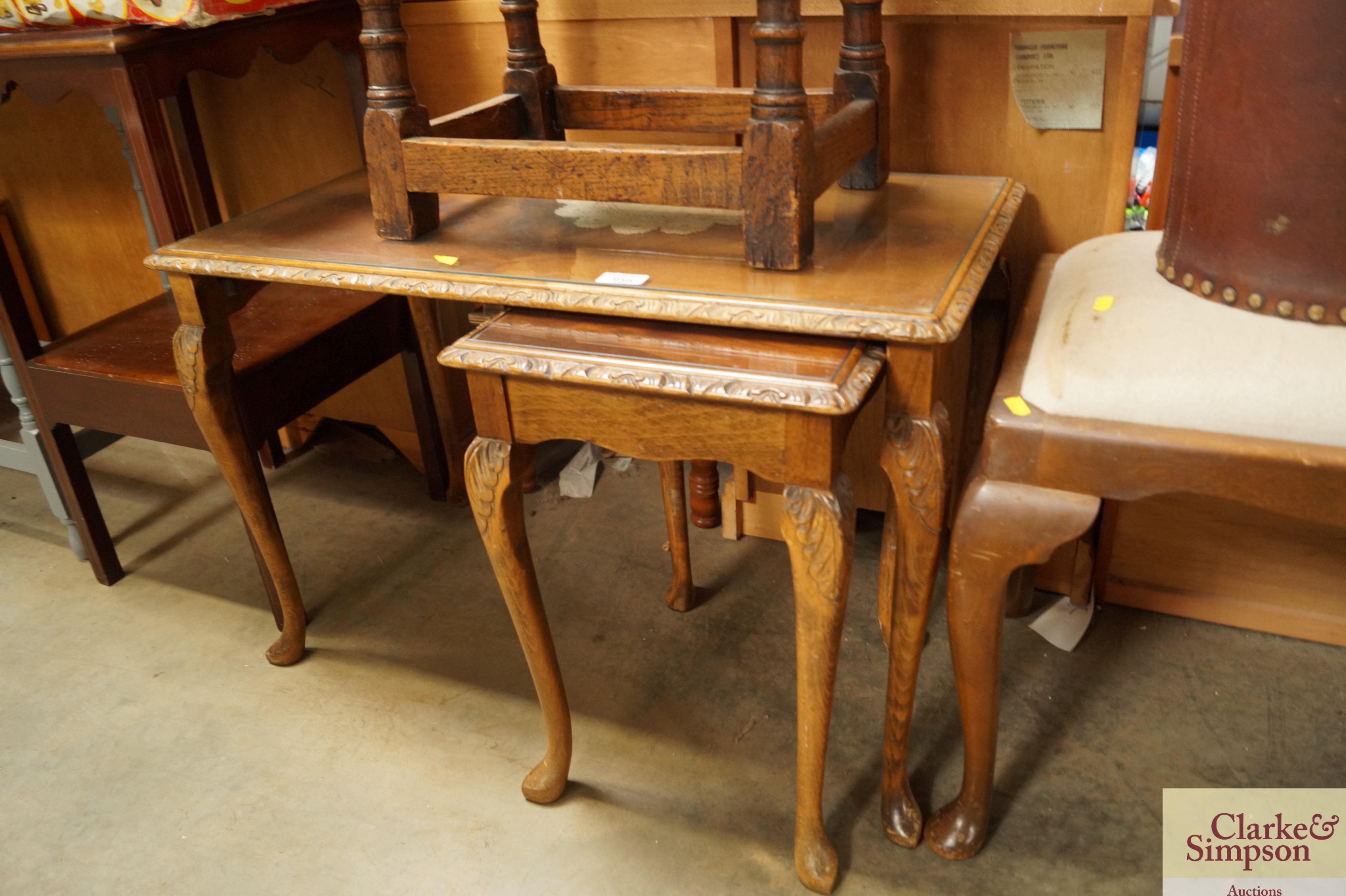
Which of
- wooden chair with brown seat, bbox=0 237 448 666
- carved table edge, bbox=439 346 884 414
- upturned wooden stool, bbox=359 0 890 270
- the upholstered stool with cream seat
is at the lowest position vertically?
wooden chair with brown seat, bbox=0 237 448 666

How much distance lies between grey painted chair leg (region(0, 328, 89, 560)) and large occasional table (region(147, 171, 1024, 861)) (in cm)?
56

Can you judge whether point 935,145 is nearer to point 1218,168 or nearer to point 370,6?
point 1218,168

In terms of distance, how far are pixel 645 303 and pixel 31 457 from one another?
133 centimetres

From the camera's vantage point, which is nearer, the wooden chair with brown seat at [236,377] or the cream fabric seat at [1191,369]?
the cream fabric seat at [1191,369]

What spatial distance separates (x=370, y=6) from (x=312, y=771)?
3.12 feet

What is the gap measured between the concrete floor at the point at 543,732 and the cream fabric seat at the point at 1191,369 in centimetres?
57

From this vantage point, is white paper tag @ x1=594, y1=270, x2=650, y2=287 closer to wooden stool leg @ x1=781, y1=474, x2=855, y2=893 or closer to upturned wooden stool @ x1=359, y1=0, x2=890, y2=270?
upturned wooden stool @ x1=359, y1=0, x2=890, y2=270

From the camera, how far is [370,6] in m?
1.07

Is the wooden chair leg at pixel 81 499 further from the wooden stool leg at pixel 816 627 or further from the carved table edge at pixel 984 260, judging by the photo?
the carved table edge at pixel 984 260

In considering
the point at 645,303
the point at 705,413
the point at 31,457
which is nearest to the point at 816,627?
the point at 705,413

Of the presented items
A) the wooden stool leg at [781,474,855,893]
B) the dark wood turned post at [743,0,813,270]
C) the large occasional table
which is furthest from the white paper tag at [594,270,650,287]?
the wooden stool leg at [781,474,855,893]

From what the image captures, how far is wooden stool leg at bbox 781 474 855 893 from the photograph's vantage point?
0.88 meters

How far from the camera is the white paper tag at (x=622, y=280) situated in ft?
3.17

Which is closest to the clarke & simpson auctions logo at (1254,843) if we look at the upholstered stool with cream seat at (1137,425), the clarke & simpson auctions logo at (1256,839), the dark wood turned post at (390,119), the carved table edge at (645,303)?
the clarke & simpson auctions logo at (1256,839)
